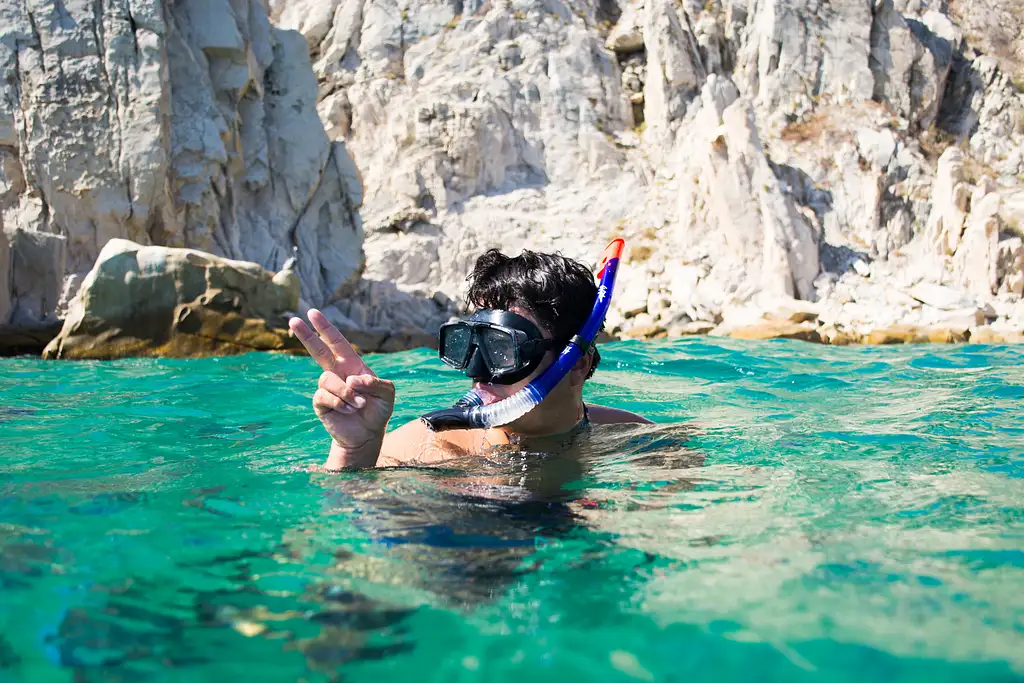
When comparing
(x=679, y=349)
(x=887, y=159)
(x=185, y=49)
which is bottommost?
(x=679, y=349)

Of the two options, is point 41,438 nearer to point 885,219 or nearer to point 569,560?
point 569,560

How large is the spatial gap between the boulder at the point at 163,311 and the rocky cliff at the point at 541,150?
229 cm

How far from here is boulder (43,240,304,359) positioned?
825cm

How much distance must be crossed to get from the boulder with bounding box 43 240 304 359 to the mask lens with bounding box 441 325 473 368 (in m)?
7.03

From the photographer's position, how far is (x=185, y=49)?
13477mm

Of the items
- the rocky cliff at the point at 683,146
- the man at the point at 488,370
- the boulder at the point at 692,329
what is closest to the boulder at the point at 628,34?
the rocky cliff at the point at 683,146

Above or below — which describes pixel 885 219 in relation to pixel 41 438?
above

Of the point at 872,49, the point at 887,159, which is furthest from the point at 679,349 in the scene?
the point at 872,49

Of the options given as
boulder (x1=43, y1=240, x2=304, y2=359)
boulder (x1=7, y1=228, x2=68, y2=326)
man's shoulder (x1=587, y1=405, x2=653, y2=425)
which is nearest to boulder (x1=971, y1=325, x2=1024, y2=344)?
boulder (x1=43, y1=240, x2=304, y2=359)

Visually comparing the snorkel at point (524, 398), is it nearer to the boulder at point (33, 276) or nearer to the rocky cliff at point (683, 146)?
the boulder at point (33, 276)

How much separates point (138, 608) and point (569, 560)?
2.62 ft

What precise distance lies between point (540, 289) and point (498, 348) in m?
0.24

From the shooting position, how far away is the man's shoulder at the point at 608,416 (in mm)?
3008

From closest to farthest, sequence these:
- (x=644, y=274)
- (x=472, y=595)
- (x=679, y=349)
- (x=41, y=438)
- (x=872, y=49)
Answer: (x=472, y=595), (x=41, y=438), (x=679, y=349), (x=644, y=274), (x=872, y=49)
